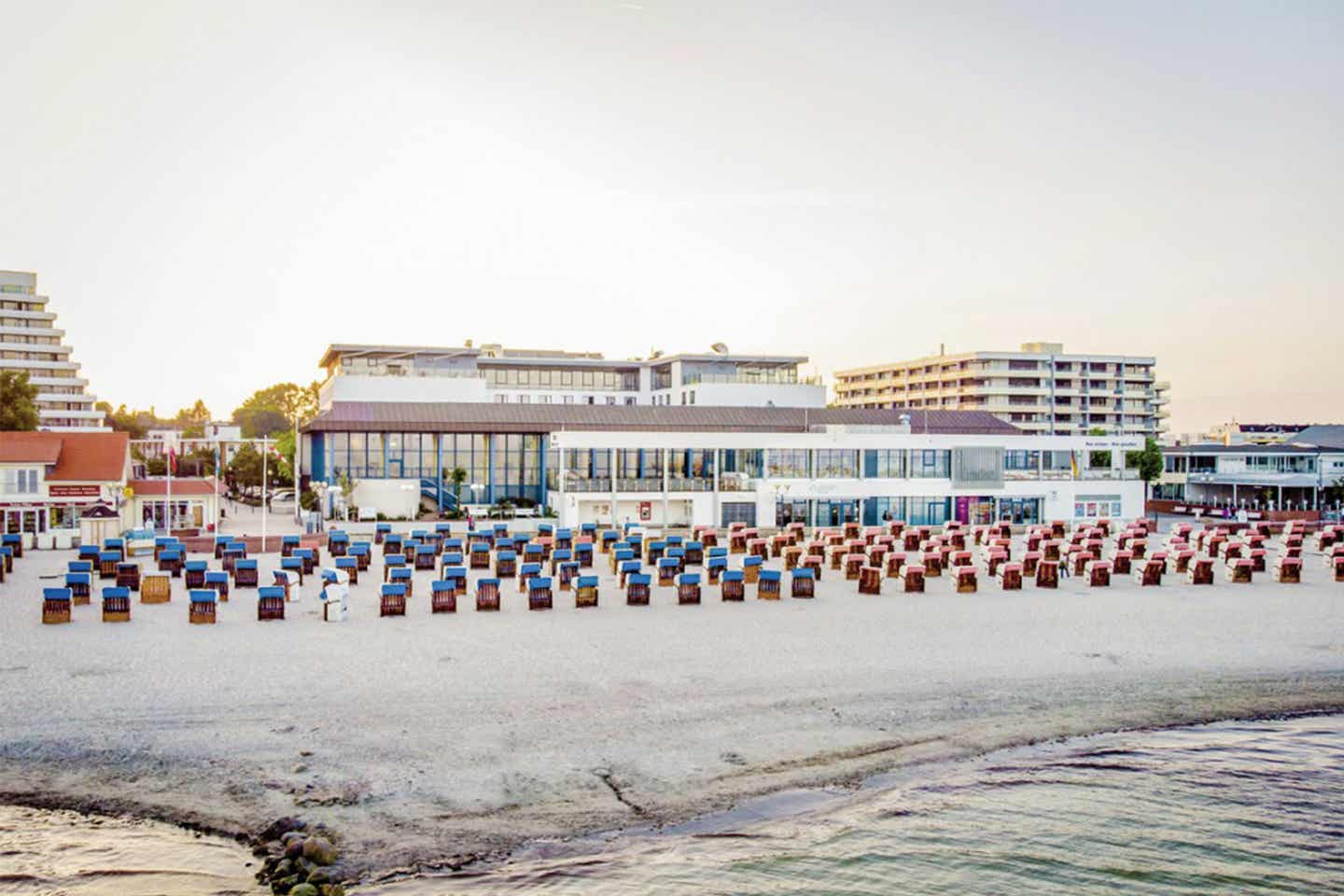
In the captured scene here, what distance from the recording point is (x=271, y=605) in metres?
22.5

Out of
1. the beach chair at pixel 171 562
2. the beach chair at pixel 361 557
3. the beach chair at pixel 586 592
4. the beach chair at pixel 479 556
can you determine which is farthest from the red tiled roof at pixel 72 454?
the beach chair at pixel 586 592

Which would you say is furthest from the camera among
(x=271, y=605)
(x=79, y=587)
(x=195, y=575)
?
(x=195, y=575)

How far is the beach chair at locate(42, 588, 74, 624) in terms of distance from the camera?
21.4 m

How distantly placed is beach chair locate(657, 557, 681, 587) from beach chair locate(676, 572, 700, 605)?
2.61 metres

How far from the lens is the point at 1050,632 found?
21.9 meters

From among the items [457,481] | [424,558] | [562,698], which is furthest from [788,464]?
[562,698]

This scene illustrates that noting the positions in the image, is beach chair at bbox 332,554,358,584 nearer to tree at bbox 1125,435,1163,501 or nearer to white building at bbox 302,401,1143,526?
white building at bbox 302,401,1143,526

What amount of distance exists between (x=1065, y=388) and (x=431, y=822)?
109 m

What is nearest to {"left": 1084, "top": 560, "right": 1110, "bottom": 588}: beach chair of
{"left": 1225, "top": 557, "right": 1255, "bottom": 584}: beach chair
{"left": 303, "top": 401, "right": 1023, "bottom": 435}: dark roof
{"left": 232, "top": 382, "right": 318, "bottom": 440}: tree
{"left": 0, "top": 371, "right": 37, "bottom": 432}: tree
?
{"left": 1225, "top": 557, "right": 1255, "bottom": 584}: beach chair

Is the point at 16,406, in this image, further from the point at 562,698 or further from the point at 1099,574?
the point at 1099,574

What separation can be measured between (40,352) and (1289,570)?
94.7m

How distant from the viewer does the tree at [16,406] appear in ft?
210

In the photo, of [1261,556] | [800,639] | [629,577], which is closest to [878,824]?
[800,639]

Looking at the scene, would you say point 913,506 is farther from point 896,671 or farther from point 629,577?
point 896,671
